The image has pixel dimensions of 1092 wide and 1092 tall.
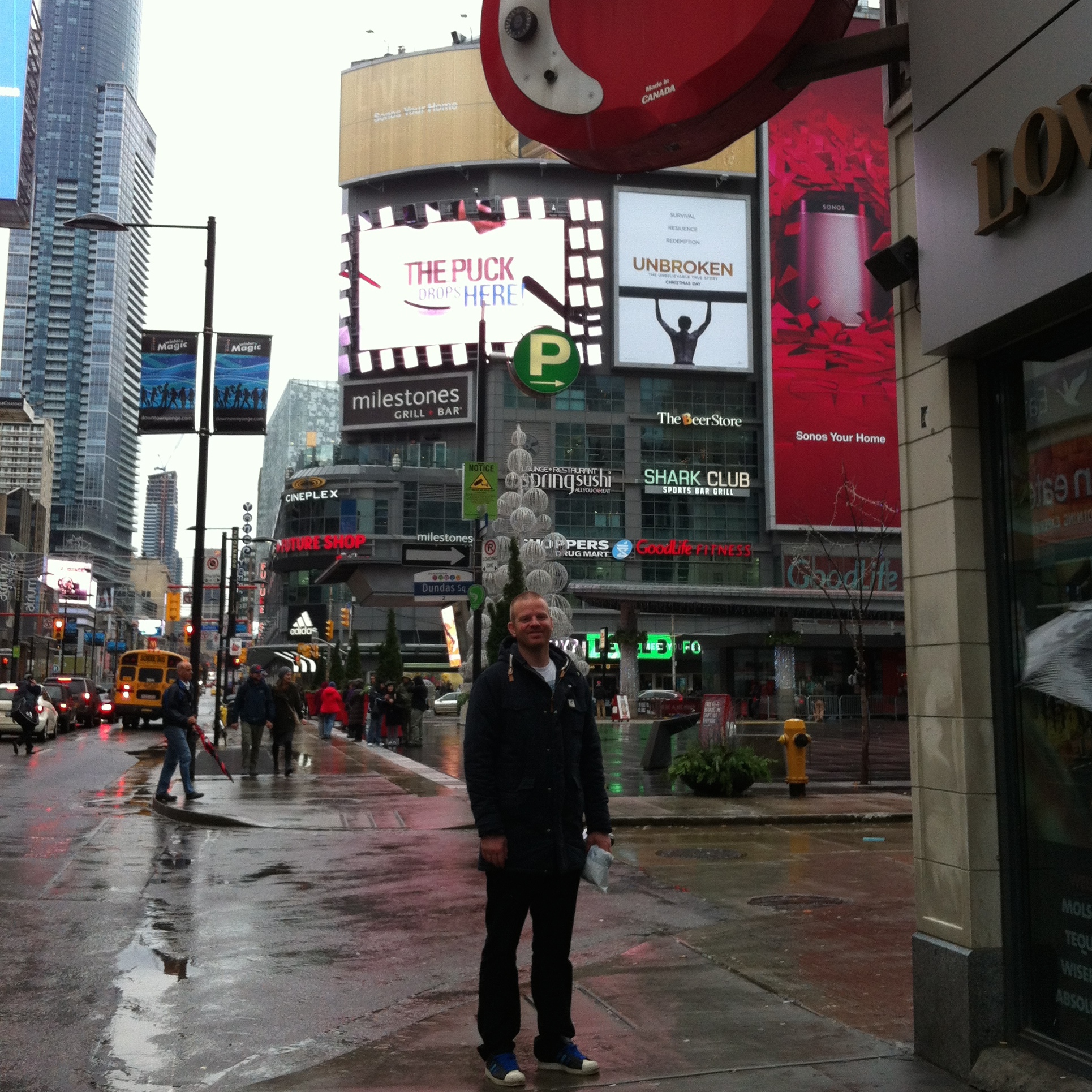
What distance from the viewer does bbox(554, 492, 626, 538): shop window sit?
89.3m

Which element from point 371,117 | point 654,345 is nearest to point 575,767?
point 654,345

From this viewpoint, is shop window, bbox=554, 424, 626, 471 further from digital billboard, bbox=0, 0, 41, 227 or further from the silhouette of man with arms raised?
digital billboard, bbox=0, 0, 41, 227

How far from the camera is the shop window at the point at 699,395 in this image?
3610 inches

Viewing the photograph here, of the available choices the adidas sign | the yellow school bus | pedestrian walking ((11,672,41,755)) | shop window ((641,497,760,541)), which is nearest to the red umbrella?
pedestrian walking ((11,672,41,755))

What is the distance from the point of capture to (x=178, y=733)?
677 inches

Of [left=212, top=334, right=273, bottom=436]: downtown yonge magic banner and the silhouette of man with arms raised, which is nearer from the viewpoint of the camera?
[left=212, top=334, right=273, bottom=436]: downtown yonge magic banner

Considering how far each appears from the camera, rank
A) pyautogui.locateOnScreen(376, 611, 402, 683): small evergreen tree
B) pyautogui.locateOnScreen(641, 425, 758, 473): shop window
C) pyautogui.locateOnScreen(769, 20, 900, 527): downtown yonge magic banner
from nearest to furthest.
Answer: pyautogui.locateOnScreen(376, 611, 402, 683): small evergreen tree < pyautogui.locateOnScreen(769, 20, 900, 527): downtown yonge magic banner < pyautogui.locateOnScreen(641, 425, 758, 473): shop window

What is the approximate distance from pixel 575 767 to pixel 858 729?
45.6 m

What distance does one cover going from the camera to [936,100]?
5320 mm

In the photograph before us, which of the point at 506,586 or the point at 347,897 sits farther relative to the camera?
the point at 506,586

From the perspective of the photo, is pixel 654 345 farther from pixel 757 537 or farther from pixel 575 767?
pixel 575 767

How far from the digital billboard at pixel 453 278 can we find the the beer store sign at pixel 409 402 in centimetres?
227

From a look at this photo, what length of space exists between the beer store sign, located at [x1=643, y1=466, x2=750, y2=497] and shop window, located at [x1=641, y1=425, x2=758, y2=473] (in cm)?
57

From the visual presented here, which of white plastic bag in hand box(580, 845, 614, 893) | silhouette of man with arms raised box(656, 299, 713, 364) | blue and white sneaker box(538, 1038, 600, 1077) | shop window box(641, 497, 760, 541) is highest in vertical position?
silhouette of man with arms raised box(656, 299, 713, 364)
